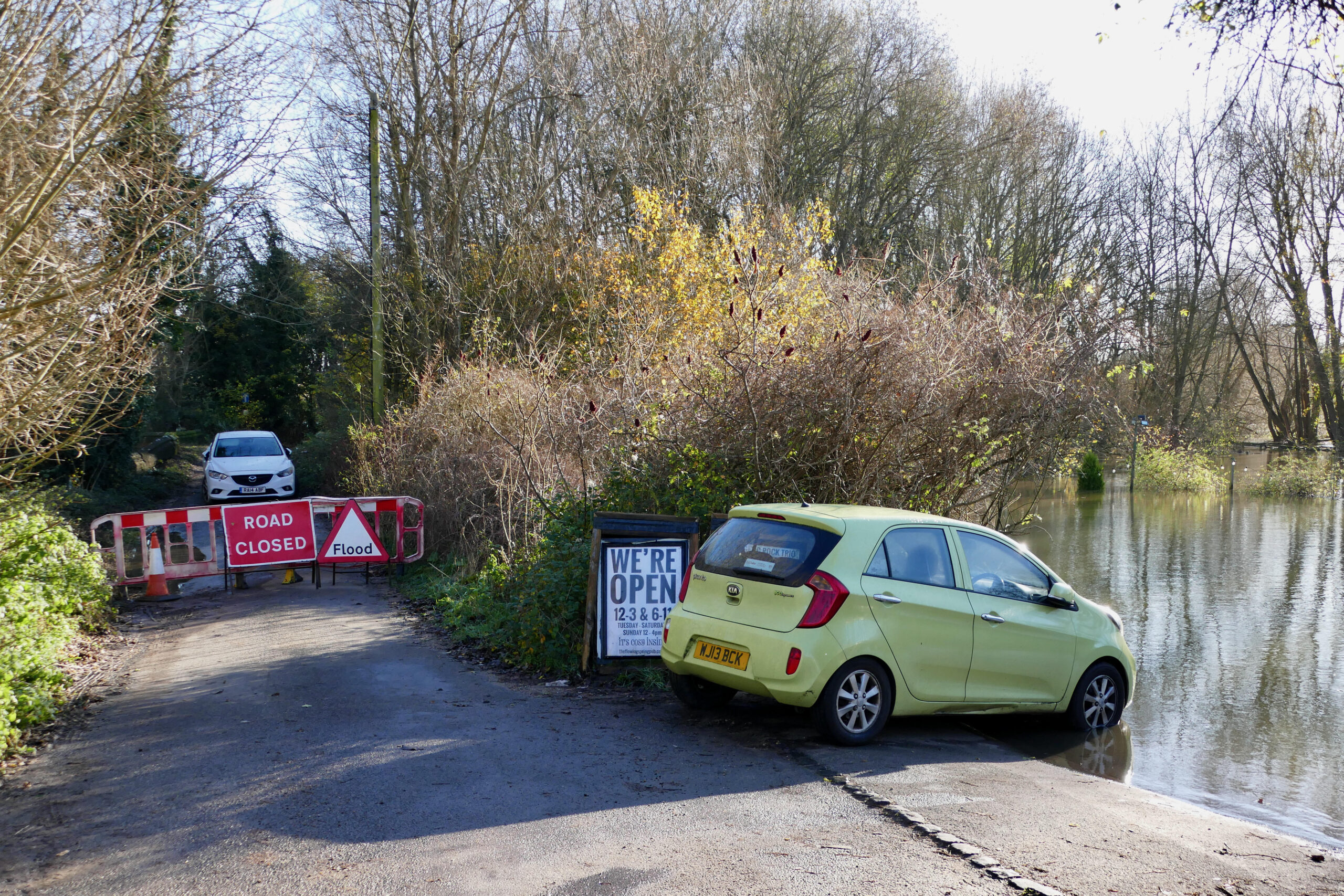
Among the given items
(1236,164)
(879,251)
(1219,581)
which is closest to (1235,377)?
(1236,164)

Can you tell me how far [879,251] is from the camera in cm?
2909

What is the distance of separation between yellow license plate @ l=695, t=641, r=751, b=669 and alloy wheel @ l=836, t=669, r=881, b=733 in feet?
2.22

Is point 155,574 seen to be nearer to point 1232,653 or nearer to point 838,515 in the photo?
point 838,515

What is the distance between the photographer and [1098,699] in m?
8.05

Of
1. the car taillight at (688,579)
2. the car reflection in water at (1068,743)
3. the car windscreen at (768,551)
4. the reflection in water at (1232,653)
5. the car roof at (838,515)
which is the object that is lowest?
the reflection in water at (1232,653)

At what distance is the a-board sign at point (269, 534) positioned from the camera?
1298 cm

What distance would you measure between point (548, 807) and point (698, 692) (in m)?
2.33

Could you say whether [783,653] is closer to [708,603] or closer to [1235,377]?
[708,603]

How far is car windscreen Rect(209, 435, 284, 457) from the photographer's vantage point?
23.3 meters

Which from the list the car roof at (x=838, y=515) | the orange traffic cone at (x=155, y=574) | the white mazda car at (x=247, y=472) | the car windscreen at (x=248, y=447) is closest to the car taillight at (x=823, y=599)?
the car roof at (x=838, y=515)

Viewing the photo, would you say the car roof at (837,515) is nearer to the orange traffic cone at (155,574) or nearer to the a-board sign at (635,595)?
the a-board sign at (635,595)

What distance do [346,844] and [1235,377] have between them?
46.4m

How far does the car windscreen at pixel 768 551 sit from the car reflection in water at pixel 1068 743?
7.88 ft

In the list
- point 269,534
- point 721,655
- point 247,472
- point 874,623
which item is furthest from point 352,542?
point 247,472
